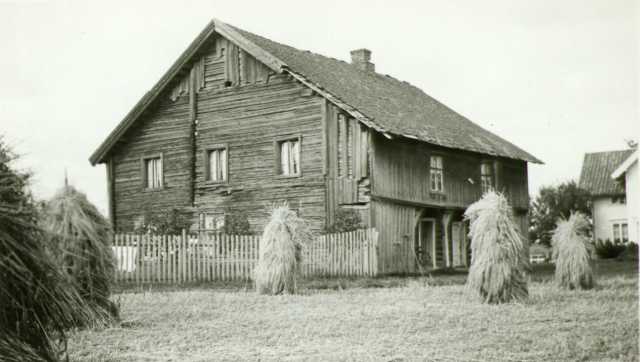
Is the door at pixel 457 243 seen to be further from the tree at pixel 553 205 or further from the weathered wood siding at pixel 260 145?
the tree at pixel 553 205

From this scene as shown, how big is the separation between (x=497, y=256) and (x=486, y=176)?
16645mm

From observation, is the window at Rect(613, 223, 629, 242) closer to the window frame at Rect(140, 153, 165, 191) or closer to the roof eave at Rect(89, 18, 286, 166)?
the roof eave at Rect(89, 18, 286, 166)

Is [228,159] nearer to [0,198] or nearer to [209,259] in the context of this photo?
[209,259]

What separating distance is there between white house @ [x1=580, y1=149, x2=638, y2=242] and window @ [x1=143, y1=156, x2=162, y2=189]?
72.5ft

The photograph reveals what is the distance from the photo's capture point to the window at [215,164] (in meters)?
25.8

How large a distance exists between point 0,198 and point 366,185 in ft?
55.4

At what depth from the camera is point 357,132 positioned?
22.8 m

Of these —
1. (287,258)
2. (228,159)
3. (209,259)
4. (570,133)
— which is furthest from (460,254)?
(570,133)

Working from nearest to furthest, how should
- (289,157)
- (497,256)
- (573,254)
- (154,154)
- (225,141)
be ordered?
(497,256) < (573,254) < (289,157) < (225,141) < (154,154)

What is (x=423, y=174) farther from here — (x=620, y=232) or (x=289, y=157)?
(x=620, y=232)

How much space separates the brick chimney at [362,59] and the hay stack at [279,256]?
1531 centimetres

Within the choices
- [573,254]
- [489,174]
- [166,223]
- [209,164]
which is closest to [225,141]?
[209,164]

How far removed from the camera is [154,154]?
2723 cm

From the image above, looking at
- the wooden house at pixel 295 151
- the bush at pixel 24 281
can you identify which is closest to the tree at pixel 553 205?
the wooden house at pixel 295 151
